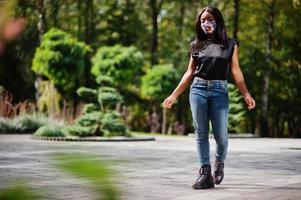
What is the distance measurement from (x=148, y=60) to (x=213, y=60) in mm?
34658

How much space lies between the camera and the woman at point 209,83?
6.12 m

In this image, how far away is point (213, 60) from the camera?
6.20 meters

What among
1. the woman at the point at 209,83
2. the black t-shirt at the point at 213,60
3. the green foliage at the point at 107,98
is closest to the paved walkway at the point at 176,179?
the woman at the point at 209,83

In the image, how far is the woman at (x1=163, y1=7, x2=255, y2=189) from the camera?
241 inches

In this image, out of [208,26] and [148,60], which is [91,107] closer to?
[208,26]

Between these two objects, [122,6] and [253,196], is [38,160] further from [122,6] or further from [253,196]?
[122,6]

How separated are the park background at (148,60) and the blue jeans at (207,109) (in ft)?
52.2

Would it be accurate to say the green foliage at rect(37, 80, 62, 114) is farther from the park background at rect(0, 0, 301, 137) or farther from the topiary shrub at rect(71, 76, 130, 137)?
the topiary shrub at rect(71, 76, 130, 137)

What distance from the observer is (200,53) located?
623 centimetres

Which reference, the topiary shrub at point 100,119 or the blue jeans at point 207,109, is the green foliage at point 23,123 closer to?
the topiary shrub at point 100,119

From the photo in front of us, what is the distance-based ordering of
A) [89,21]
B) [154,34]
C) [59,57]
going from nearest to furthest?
[59,57] < [154,34] < [89,21]

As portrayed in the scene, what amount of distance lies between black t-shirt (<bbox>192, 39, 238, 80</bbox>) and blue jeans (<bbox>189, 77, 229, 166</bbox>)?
6cm

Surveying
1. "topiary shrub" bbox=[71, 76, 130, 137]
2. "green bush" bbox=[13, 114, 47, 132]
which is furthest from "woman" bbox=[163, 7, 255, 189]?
"green bush" bbox=[13, 114, 47, 132]

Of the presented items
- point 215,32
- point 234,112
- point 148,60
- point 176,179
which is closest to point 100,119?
point 234,112
